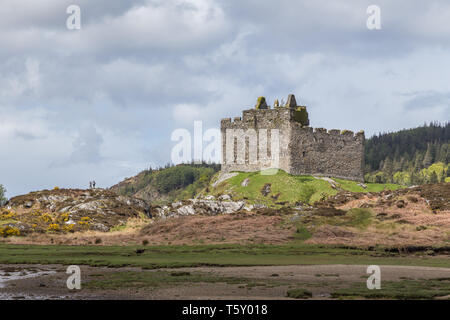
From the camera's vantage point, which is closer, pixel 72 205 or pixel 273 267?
pixel 273 267

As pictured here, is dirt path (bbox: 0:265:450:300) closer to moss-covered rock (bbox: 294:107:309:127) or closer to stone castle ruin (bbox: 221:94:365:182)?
stone castle ruin (bbox: 221:94:365:182)

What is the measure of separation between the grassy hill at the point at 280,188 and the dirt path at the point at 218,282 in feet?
136

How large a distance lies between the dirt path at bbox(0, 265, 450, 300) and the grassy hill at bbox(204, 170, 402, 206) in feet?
136

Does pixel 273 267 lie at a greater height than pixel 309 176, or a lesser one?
lesser

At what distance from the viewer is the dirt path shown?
37.3 metres

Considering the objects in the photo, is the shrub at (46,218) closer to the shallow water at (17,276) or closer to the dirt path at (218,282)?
the dirt path at (218,282)

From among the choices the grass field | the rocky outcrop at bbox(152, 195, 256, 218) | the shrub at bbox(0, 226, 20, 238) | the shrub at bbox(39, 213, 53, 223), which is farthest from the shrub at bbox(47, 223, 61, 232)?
the rocky outcrop at bbox(152, 195, 256, 218)

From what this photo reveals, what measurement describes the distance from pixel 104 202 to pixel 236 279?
48875 millimetres

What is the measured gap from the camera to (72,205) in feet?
287
